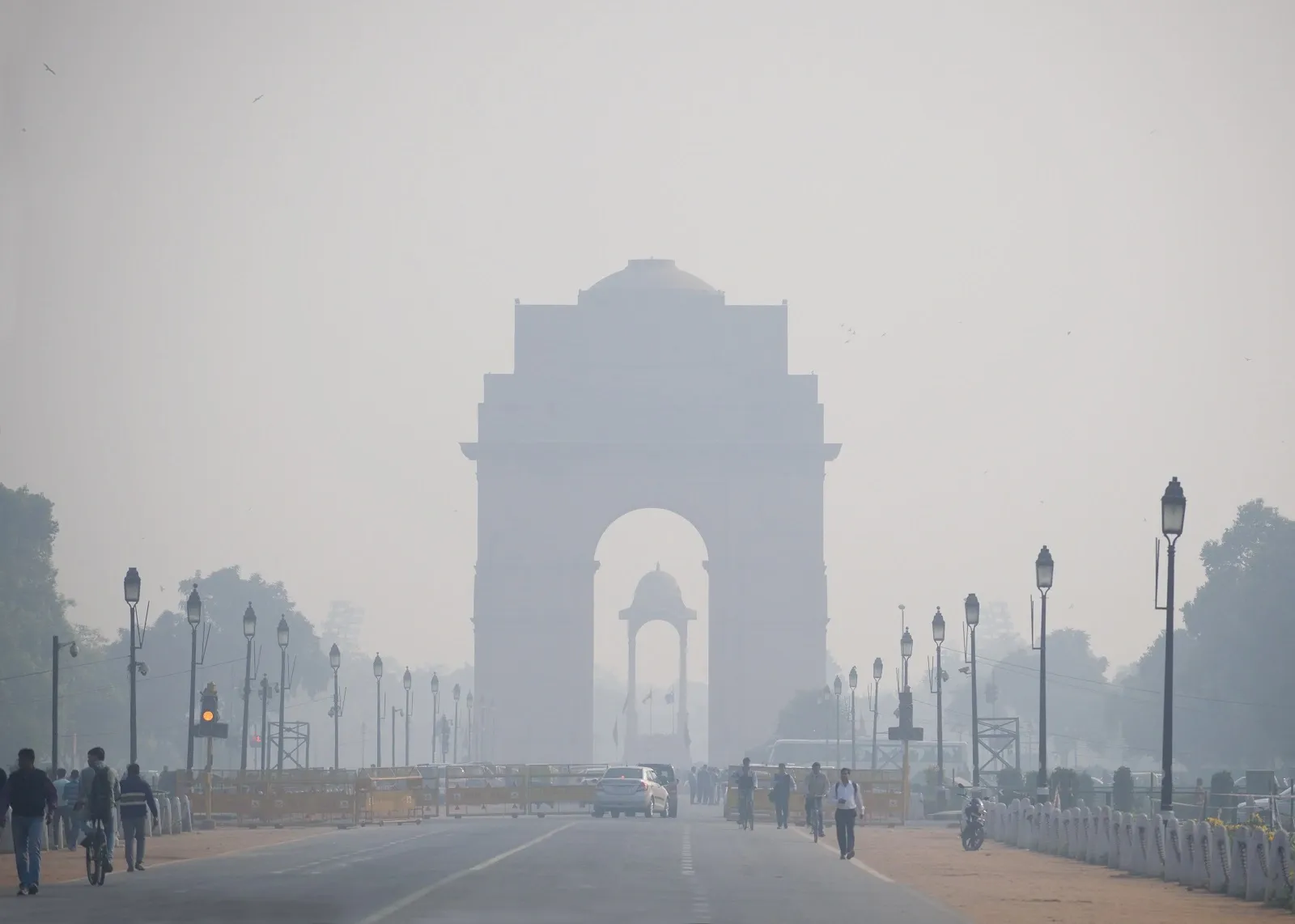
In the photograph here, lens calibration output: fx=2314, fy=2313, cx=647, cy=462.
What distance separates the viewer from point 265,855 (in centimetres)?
3300

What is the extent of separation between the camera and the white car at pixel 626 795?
174 ft

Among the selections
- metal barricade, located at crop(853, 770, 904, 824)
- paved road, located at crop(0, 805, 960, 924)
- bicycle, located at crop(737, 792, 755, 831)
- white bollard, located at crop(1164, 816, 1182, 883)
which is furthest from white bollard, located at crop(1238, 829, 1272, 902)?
metal barricade, located at crop(853, 770, 904, 824)

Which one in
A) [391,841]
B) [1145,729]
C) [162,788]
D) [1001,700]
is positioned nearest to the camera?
[391,841]

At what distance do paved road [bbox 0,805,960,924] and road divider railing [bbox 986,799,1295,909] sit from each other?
306 cm

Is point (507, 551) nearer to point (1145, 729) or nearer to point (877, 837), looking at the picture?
point (1145, 729)

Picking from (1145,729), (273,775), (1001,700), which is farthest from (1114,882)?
(1001,700)

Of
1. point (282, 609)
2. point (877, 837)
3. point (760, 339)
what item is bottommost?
point (877, 837)

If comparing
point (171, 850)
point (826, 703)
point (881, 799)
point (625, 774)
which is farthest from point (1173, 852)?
point (826, 703)

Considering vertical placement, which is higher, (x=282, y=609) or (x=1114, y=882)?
(x=282, y=609)

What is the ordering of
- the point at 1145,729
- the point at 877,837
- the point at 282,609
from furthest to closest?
the point at 282,609, the point at 1145,729, the point at 877,837

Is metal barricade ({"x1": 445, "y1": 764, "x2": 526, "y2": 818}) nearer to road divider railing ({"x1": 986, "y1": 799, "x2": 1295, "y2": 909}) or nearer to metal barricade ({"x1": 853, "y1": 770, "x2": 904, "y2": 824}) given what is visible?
metal barricade ({"x1": 853, "y1": 770, "x2": 904, "y2": 824})

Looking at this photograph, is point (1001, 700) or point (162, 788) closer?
point (162, 788)

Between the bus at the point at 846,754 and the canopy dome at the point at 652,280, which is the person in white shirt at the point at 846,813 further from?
the canopy dome at the point at 652,280

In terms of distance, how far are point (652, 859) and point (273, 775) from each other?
30.6m
